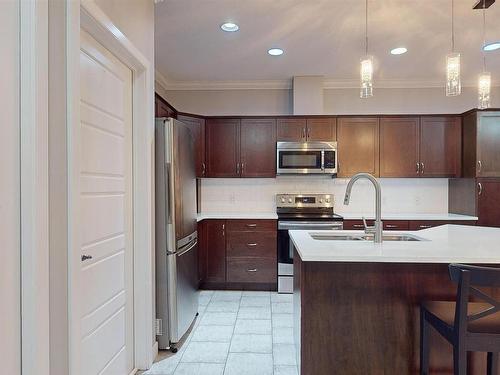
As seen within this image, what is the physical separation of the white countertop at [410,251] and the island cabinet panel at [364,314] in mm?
101

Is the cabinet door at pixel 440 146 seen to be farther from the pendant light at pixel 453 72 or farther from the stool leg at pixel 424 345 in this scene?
the stool leg at pixel 424 345

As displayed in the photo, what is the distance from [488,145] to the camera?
3.82m

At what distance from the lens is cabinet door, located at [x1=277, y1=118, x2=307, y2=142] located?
4.25 meters

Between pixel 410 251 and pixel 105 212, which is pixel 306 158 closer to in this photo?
pixel 410 251

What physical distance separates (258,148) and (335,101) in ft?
4.28

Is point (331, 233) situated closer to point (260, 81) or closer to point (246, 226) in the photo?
point (246, 226)

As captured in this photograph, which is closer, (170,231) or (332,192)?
(170,231)

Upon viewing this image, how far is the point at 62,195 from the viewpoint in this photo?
131cm

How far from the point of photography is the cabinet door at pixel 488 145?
150 inches

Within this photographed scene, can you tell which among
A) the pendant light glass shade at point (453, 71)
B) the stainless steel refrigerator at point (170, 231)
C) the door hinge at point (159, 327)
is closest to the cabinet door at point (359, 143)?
the pendant light glass shade at point (453, 71)

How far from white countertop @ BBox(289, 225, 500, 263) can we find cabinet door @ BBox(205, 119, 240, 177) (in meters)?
2.34

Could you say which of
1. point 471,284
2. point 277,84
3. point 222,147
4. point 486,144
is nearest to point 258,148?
point 222,147

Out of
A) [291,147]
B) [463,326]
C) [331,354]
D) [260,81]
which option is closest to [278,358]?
[331,354]
